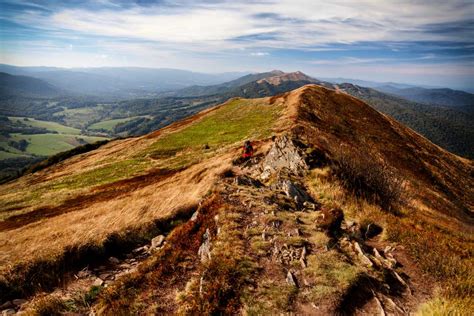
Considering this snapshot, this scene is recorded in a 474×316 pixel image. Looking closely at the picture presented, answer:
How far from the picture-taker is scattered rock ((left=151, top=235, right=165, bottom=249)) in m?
14.4

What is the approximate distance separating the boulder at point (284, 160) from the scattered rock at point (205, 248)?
378 inches

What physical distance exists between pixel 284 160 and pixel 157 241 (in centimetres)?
1255

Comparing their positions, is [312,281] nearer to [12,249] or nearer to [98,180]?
[12,249]

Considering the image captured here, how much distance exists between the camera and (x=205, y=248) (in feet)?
38.7

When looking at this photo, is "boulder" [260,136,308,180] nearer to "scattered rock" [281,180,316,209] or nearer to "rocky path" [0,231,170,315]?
"scattered rock" [281,180,316,209]

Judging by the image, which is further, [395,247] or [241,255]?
[395,247]

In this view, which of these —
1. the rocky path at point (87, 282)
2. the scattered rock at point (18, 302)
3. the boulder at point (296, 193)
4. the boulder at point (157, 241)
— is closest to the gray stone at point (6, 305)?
the rocky path at point (87, 282)

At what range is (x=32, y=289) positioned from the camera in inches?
467

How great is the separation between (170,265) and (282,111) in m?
43.3

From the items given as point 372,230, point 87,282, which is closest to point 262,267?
point 372,230

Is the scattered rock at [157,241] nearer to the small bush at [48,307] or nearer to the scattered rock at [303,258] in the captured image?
the small bush at [48,307]

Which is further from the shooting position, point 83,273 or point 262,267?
point 83,273

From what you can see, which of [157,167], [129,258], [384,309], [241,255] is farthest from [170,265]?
[157,167]

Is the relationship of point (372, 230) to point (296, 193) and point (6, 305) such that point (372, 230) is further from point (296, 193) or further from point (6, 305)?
point (6, 305)
